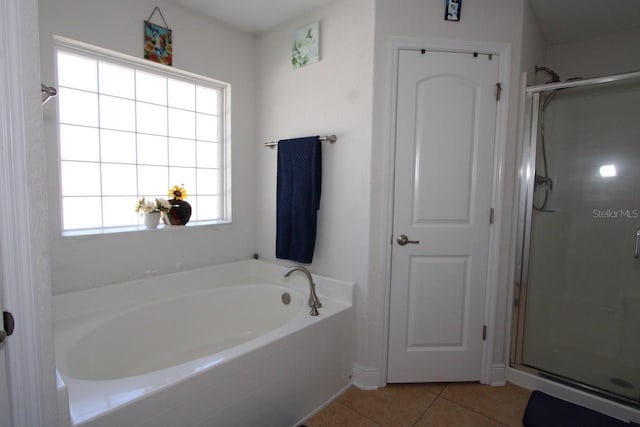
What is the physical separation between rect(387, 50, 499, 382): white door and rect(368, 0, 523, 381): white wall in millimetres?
87

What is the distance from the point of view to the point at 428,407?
1.85m

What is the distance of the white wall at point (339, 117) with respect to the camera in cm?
196

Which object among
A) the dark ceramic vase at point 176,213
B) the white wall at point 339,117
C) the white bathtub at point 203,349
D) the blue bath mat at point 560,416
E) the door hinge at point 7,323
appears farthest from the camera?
the dark ceramic vase at point 176,213

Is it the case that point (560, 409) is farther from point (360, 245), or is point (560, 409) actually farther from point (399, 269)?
point (360, 245)

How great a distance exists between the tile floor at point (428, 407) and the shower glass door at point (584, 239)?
1.15 feet

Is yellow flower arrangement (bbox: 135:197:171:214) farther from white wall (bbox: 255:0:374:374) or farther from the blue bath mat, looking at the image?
the blue bath mat

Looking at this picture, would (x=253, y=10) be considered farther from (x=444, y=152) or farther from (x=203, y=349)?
(x=203, y=349)

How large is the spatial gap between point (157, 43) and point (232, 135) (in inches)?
30.2

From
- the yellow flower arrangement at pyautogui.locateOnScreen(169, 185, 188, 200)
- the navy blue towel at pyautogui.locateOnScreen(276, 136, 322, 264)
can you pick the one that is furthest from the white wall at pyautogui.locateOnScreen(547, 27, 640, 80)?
the yellow flower arrangement at pyautogui.locateOnScreen(169, 185, 188, 200)

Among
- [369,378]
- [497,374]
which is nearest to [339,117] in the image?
[369,378]

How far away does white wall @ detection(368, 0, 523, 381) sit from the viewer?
188cm

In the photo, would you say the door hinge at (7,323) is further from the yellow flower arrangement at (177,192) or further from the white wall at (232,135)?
the yellow flower arrangement at (177,192)

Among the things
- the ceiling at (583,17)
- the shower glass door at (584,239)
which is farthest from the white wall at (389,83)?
the ceiling at (583,17)

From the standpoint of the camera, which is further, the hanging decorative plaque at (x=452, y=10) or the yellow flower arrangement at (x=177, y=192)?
the yellow flower arrangement at (x=177, y=192)
